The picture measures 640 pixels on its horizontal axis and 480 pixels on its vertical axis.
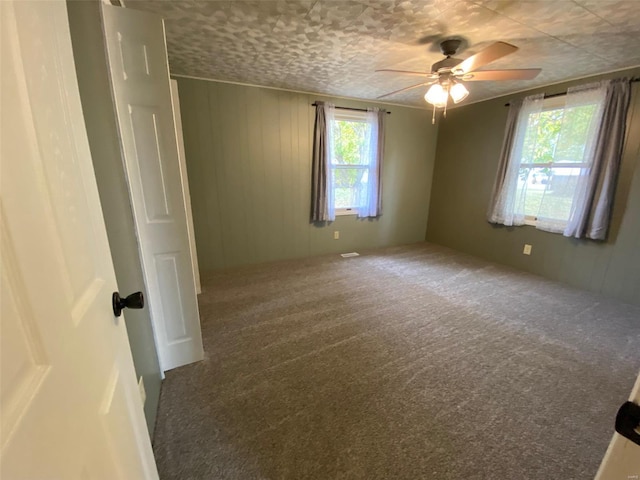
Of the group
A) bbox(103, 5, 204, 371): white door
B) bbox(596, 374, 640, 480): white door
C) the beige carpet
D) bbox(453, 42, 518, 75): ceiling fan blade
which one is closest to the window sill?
the beige carpet

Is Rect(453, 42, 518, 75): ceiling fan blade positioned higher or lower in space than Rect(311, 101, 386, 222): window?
higher

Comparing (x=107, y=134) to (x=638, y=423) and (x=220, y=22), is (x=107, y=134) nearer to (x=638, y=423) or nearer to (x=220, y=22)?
→ (x=220, y=22)

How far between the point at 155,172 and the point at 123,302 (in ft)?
3.33

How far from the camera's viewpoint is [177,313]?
182cm

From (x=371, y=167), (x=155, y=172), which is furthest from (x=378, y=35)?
(x=371, y=167)

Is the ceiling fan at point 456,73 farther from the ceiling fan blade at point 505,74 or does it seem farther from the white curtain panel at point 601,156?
the white curtain panel at point 601,156

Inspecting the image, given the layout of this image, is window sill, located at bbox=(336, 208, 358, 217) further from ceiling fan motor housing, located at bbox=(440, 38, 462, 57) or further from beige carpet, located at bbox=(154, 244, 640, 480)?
ceiling fan motor housing, located at bbox=(440, 38, 462, 57)

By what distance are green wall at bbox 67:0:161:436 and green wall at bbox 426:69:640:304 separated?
168 inches

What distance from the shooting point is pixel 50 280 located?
0.48 m

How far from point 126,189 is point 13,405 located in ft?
4.06

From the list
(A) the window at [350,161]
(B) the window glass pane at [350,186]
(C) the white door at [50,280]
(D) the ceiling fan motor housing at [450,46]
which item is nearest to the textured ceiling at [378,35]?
(D) the ceiling fan motor housing at [450,46]

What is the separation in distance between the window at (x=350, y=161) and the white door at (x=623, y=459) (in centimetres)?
371

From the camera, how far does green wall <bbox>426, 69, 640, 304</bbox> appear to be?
278 centimetres

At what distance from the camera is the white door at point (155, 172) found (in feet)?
4.53
